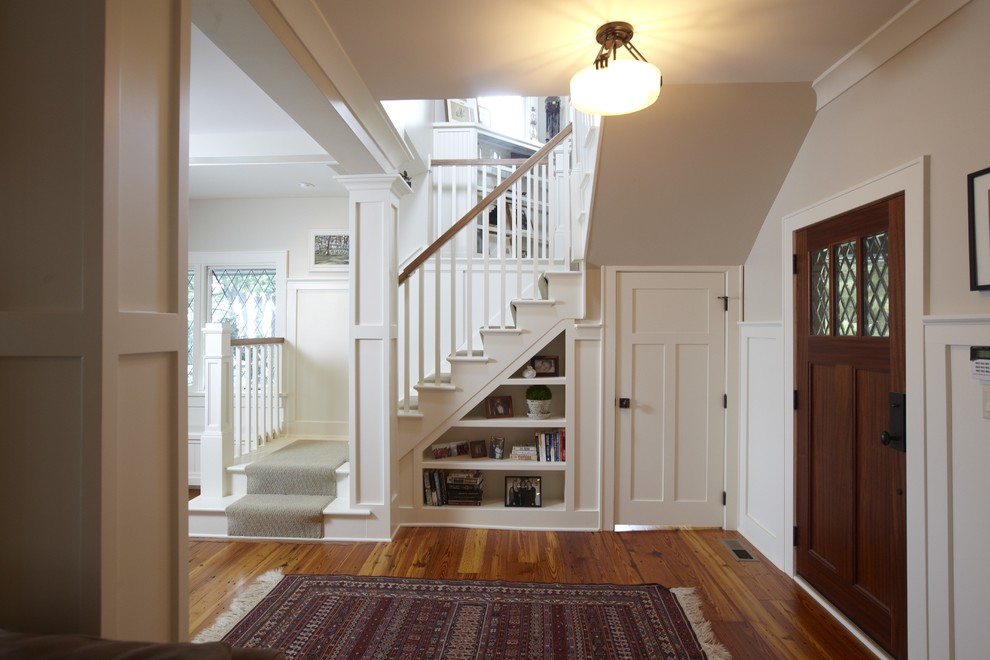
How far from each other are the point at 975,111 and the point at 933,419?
1.04m

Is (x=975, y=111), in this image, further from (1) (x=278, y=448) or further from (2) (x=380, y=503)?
(1) (x=278, y=448)

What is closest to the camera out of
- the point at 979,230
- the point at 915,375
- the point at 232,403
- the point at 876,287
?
the point at 979,230

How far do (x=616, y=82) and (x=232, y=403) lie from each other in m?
3.19

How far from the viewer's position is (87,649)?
863mm

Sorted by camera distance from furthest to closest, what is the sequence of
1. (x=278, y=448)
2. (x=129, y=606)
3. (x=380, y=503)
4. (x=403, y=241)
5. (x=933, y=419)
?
(x=403, y=241)
(x=278, y=448)
(x=380, y=503)
(x=933, y=419)
(x=129, y=606)

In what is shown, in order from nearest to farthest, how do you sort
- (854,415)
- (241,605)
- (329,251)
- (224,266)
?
(854,415) < (241,605) < (329,251) < (224,266)

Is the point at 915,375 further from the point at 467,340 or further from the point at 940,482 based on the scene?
the point at 467,340

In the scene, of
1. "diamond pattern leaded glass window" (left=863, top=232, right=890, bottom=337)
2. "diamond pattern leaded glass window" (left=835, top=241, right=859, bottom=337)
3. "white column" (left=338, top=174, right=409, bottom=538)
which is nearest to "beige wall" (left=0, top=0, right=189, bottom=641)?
"white column" (left=338, top=174, right=409, bottom=538)

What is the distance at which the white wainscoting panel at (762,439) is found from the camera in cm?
288

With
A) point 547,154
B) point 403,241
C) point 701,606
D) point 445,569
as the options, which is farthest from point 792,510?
point 403,241

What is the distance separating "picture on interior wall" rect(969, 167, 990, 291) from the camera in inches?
61.3

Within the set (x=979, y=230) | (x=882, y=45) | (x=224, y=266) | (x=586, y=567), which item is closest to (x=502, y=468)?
(x=586, y=567)

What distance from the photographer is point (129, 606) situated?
42.6 inches

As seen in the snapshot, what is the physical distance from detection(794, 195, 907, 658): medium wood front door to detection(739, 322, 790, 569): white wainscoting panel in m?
0.17
